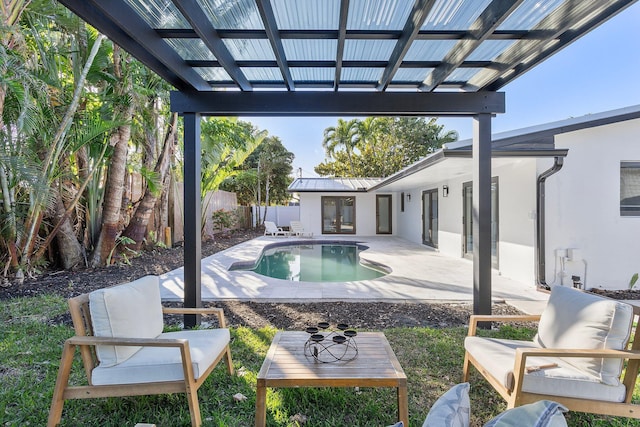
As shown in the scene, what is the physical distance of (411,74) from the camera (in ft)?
12.1

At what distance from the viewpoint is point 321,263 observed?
10031mm

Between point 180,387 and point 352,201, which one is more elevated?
point 352,201

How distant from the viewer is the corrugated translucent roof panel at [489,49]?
2998mm

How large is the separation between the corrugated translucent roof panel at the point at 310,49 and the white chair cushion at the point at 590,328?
3.12 metres

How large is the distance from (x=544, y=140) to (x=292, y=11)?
535 cm

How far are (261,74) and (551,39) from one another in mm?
2939

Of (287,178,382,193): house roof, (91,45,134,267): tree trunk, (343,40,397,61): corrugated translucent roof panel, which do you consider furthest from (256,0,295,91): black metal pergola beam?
(287,178,382,193): house roof

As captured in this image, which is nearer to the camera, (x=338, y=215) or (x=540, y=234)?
A: (x=540, y=234)

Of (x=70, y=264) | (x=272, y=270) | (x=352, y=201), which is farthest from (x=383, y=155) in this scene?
(x=70, y=264)

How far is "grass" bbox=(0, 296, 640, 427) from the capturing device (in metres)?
2.24

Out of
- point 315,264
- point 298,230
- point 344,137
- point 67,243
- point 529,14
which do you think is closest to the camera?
point 529,14

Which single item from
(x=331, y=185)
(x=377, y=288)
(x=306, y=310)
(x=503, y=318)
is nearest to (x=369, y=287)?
(x=377, y=288)

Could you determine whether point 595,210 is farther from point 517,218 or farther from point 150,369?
point 150,369

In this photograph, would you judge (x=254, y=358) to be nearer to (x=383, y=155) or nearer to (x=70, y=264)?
(x=70, y=264)
